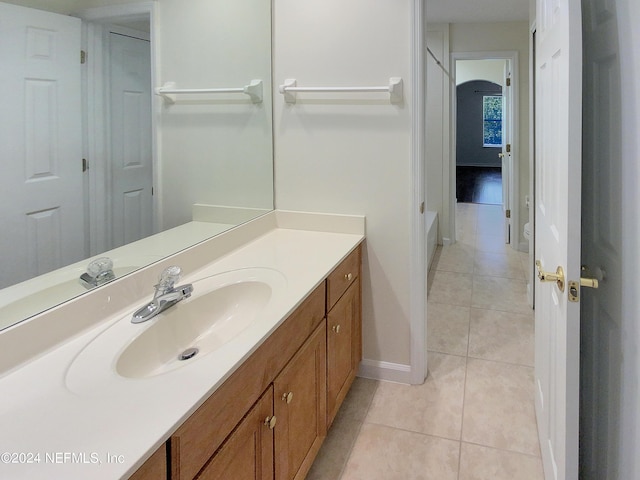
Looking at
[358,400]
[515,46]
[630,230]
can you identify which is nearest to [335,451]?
[358,400]

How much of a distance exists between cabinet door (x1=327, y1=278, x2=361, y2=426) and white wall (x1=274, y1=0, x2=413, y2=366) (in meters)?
0.17

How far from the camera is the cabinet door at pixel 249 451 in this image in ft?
3.11

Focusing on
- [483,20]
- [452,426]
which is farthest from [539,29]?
[483,20]

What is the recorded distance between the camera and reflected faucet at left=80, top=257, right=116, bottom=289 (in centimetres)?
124

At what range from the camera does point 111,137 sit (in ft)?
4.37

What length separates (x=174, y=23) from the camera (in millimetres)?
1653

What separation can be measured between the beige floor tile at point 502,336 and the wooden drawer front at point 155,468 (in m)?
2.16

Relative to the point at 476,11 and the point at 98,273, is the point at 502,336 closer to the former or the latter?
the point at 98,273

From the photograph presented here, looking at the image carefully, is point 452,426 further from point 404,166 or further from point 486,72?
point 486,72

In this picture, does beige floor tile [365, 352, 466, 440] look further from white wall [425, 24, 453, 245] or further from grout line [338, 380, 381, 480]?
white wall [425, 24, 453, 245]

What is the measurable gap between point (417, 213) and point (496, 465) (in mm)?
1097

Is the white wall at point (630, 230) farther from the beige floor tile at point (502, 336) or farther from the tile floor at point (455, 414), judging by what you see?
the beige floor tile at point (502, 336)

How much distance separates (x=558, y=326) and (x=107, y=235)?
4.50 feet

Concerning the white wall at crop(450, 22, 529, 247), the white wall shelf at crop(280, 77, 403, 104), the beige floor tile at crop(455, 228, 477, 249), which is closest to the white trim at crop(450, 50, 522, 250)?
the white wall at crop(450, 22, 529, 247)
